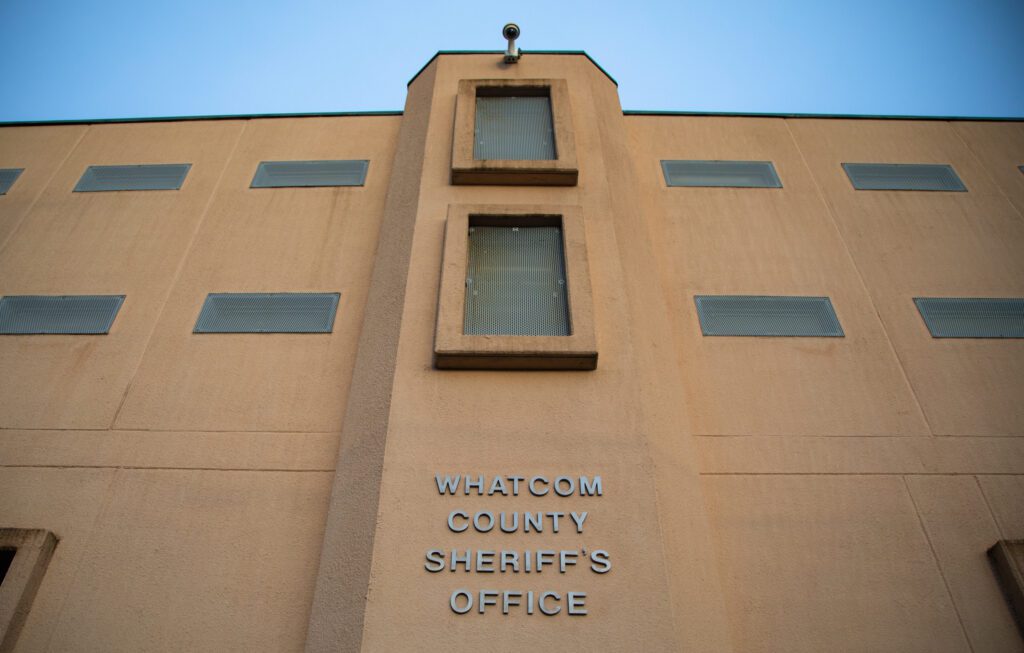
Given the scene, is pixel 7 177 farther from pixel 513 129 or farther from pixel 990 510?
pixel 990 510

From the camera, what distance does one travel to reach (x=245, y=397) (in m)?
7.11

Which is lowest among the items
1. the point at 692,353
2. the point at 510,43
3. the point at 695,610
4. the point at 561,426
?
the point at 695,610

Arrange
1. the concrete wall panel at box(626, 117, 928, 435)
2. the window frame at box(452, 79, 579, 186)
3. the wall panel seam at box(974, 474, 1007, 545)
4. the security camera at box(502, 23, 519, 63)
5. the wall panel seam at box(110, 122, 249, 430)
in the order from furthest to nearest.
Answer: the security camera at box(502, 23, 519, 63)
the window frame at box(452, 79, 579, 186)
the wall panel seam at box(110, 122, 249, 430)
the concrete wall panel at box(626, 117, 928, 435)
the wall panel seam at box(974, 474, 1007, 545)

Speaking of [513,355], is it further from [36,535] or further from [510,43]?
[510,43]

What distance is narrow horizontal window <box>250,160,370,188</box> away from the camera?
32.2 ft

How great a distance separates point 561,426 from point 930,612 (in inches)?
126

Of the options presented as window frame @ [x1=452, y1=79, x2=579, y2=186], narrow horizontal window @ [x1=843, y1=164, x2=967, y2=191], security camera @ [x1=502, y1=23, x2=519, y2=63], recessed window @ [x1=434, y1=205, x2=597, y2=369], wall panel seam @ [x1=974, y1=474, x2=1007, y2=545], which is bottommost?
wall panel seam @ [x1=974, y1=474, x2=1007, y2=545]

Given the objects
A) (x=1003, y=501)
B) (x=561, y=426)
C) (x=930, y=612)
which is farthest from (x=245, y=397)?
(x=1003, y=501)

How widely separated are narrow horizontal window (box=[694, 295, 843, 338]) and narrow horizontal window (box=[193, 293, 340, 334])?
4.12m

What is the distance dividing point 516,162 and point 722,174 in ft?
10.9

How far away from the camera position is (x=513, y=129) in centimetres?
913

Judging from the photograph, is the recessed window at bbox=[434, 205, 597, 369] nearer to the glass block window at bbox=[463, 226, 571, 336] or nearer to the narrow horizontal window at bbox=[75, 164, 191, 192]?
the glass block window at bbox=[463, 226, 571, 336]

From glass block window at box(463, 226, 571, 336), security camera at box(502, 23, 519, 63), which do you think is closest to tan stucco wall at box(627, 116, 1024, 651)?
glass block window at box(463, 226, 571, 336)

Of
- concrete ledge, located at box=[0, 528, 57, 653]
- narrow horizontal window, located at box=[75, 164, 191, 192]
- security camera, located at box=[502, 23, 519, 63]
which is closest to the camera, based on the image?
concrete ledge, located at box=[0, 528, 57, 653]
